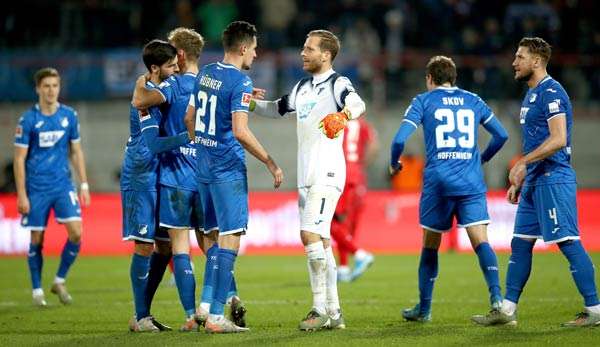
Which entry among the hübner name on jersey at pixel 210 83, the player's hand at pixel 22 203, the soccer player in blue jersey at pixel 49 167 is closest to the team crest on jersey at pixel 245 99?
the hübner name on jersey at pixel 210 83

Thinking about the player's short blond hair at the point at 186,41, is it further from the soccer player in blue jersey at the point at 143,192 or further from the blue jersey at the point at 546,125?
the blue jersey at the point at 546,125

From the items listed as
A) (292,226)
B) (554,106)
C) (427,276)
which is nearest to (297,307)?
(427,276)

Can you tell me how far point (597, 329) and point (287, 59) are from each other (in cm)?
1378

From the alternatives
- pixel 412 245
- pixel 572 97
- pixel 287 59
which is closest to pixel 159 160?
pixel 412 245

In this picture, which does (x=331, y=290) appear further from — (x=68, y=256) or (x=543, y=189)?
(x=68, y=256)

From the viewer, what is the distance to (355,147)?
14984mm

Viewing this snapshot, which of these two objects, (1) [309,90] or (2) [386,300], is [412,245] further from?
(1) [309,90]

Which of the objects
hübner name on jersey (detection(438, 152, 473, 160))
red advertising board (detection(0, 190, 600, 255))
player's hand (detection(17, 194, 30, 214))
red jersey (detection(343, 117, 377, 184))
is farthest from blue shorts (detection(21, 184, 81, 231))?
red advertising board (detection(0, 190, 600, 255))

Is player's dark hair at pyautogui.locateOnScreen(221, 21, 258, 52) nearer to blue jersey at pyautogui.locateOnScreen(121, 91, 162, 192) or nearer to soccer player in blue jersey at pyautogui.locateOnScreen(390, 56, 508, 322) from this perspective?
blue jersey at pyautogui.locateOnScreen(121, 91, 162, 192)

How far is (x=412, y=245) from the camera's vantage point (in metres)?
19.4

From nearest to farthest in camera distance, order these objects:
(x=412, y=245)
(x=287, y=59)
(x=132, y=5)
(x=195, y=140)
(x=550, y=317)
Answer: (x=195, y=140)
(x=550, y=317)
(x=412, y=245)
(x=287, y=59)
(x=132, y=5)

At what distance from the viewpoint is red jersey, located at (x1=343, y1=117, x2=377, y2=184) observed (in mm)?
14875

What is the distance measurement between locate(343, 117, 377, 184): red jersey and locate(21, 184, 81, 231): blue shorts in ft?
13.2

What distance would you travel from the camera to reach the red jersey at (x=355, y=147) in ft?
48.8
